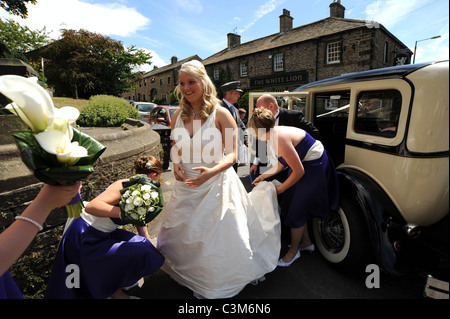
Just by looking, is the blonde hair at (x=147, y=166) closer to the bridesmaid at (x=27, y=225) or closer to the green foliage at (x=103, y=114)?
the bridesmaid at (x=27, y=225)

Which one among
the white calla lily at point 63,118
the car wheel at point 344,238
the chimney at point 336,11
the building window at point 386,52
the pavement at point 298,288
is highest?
the chimney at point 336,11

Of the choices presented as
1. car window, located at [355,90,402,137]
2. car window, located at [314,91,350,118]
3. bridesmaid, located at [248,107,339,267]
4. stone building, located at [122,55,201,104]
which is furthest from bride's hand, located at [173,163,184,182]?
stone building, located at [122,55,201,104]

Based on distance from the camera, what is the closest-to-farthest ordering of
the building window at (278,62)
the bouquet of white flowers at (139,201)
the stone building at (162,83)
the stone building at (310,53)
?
the bouquet of white flowers at (139,201), the stone building at (310,53), the building window at (278,62), the stone building at (162,83)

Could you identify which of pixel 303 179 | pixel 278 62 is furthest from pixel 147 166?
pixel 278 62

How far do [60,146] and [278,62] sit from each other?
984 inches

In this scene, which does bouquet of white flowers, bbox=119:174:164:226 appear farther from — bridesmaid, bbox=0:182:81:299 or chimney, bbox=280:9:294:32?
chimney, bbox=280:9:294:32

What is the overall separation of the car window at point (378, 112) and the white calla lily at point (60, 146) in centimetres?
268

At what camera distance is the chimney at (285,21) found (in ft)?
79.7

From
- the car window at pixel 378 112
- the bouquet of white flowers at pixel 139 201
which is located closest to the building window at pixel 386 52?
the car window at pixel 378 112

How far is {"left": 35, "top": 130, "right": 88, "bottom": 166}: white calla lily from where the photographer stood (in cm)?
102

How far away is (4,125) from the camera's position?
10.3 ft

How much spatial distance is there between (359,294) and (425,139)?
1.64 metres

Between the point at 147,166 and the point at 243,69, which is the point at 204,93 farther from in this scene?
the point at 243,69

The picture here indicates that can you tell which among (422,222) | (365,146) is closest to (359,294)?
(422,222)
